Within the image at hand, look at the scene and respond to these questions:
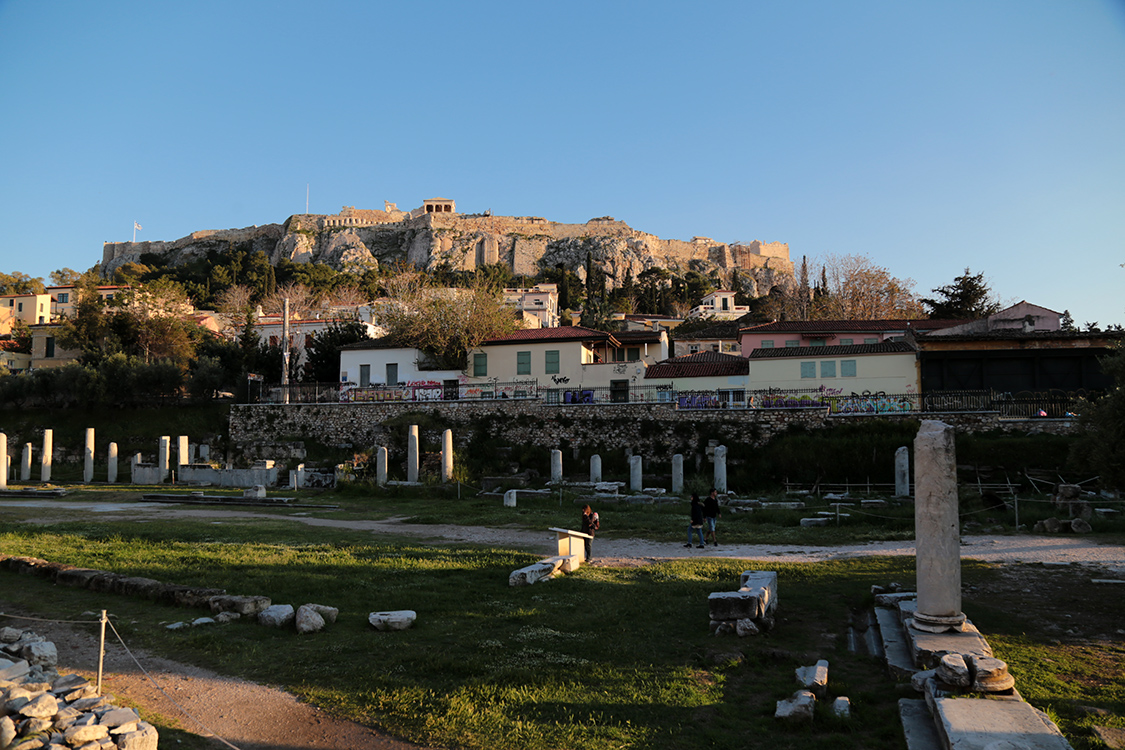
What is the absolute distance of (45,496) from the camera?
32188 millimetres

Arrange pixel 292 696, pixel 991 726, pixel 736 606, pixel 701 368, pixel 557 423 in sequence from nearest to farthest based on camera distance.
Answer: pixel 991 726 < pixel 292 696 < pixel 736 606 < pixel 557 423 < pixel 701 368

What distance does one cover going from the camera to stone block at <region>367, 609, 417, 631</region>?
10172 mm

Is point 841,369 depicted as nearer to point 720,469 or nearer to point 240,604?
point 720,469

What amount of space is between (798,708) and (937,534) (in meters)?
3.83

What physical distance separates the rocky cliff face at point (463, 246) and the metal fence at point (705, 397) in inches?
3195

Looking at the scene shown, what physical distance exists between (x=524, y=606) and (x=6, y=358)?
74718 millimetres

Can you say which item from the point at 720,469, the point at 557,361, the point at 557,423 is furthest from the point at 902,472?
the point at 557,361

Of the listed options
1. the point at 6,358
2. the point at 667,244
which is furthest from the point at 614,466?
the point at 667,244

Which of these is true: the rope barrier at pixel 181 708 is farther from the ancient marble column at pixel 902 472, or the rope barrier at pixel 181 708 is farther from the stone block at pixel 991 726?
the ancient marble column at pixel 902 472

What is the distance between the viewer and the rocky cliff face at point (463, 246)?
418ft

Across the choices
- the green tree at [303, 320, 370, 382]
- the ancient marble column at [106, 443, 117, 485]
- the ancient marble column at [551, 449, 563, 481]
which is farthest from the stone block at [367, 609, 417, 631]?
the green tree at [303, 320, 370, 382]

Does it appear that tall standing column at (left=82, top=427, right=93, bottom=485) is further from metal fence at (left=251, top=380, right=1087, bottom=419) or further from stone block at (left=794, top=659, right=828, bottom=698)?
stone block at (left=794, top=659, right=828, bottom=698)

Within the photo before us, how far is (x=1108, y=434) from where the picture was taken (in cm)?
1313

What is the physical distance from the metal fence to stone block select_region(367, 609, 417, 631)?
28.6 metres
